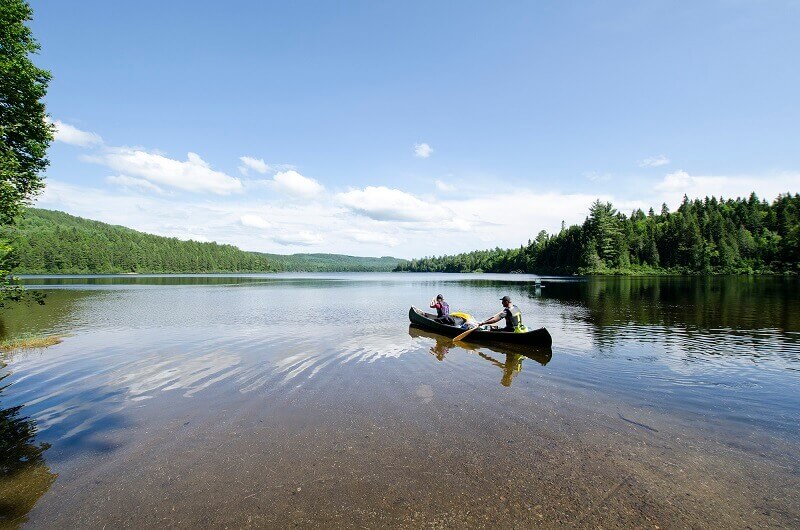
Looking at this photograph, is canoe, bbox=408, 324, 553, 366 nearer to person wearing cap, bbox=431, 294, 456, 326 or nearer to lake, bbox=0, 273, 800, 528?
lake, bbox=0, 273, 800, 528

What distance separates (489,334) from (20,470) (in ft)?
59.1

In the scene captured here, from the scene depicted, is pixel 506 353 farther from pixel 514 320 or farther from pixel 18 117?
pixel 18 117

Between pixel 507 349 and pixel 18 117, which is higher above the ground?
pixel 18 117

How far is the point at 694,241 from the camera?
421ft

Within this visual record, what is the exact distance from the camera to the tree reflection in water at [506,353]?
15.7 metres

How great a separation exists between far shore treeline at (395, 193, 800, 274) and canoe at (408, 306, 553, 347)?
410ft

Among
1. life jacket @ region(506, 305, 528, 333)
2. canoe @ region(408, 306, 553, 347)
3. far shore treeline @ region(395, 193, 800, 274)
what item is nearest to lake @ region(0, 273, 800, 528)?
canoe @ region(408, 306, 553, 347)

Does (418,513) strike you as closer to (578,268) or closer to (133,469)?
(133,469)

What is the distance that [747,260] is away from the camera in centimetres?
12544

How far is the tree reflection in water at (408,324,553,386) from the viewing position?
51.5ft

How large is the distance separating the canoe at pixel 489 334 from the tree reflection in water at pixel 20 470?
56.9ft

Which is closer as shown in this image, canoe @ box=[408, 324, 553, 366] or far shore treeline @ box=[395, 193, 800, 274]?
canoe @ box=[408, 324, 553, 366]

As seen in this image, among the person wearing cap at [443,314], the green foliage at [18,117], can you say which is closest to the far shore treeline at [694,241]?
the person wearing cap at [443,314]

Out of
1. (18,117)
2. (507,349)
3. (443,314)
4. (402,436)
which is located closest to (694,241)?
(443,314)
